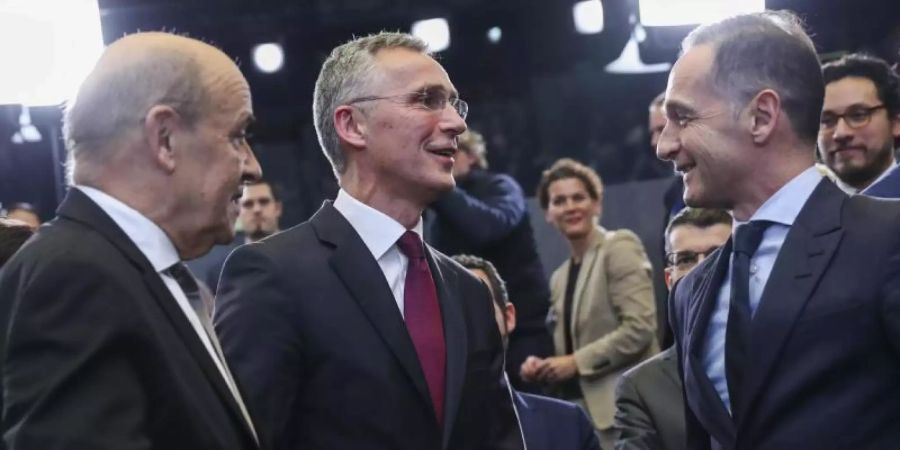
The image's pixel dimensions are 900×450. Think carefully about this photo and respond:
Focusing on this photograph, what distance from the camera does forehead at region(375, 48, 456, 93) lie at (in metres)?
2.38

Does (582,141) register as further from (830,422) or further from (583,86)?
(830,422)

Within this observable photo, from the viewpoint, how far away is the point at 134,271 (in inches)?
62.2

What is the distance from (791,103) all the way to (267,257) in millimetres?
894

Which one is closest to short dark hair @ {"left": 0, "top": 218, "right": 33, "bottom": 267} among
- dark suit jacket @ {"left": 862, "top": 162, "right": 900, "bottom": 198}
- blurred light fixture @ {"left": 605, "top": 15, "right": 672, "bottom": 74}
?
dark suit jacket @ {"left": 862, "top": 162, "right": 900, "bottom": 198}

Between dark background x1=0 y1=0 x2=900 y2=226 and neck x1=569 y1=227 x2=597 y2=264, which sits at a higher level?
dark background x1=0 y1=0 x2=900 y2=226

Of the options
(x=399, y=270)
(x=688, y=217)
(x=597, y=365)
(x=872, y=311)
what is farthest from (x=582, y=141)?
(x=872, y=311)

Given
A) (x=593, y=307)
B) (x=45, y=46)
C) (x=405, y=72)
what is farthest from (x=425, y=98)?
(x=45, y=46)

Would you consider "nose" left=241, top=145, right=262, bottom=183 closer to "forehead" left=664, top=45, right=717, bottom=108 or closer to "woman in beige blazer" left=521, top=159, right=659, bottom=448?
"forehead" left=664, top=45, right=717, bottom=108

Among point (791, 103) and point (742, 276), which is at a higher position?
point (791, 103)

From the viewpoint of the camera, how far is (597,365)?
4.23m

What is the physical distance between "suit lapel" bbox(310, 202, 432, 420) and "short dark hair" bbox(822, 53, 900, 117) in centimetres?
182

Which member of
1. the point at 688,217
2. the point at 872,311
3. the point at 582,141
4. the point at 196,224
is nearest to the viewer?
the point at 196,224

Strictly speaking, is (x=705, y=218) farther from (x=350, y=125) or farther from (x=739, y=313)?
(x=739, y=313)

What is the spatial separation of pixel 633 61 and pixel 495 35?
2.05 feet
